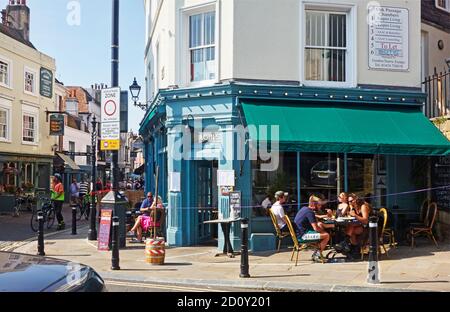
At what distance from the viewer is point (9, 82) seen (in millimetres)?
25922

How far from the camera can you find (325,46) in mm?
13047

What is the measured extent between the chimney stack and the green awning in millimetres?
24496

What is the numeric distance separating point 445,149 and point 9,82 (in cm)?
2167

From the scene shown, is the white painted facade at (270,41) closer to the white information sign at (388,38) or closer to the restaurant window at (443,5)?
the white information sign at (388,38)

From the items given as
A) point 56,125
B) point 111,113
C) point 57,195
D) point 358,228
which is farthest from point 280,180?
point 56,125

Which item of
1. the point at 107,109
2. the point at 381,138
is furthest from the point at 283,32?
the point at 107,109

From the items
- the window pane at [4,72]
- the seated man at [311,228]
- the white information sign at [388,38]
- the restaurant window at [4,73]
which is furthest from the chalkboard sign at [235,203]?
the window pane at [4,72]

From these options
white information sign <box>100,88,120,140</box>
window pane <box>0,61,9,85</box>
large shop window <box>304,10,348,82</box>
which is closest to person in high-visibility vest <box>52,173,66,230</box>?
white information sign <box>100,88,120,140</box>

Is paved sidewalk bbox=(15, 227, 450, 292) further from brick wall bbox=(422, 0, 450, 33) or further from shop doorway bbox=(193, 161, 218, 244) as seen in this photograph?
brick wall bbox=(422, 0, 450, 33)

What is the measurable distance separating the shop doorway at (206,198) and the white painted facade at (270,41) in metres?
2.30

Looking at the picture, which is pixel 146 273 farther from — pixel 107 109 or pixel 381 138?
pixel 381 138

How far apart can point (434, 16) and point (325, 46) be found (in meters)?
5.27

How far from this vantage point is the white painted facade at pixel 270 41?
12.4 metres

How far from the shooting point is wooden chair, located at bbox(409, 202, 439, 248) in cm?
1178
